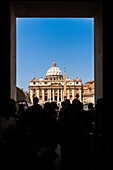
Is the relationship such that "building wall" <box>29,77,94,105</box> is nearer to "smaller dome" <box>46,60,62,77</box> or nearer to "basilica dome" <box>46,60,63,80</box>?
"basilica dome" <box>46,60,63,80</box>

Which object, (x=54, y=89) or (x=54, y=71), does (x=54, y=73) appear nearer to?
(x=54, y=71)

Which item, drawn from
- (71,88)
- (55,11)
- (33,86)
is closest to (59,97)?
(71,88)

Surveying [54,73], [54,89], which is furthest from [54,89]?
[54,73]

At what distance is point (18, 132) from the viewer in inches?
102

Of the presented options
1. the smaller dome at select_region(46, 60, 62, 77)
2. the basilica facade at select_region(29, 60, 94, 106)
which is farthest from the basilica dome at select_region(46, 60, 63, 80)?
the basilica facade at select_region(29, 60, 94, 106)

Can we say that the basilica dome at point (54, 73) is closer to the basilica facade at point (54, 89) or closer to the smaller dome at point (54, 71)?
the smaller dome at point (54, 71)

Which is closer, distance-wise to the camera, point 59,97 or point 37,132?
point 37,132

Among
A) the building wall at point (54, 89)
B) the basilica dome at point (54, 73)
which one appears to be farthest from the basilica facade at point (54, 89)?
the basilica dome at point (54, 73)

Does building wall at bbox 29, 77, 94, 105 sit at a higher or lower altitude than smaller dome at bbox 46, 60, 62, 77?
lower

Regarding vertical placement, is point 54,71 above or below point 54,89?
above

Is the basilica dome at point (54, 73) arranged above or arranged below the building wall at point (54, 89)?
above

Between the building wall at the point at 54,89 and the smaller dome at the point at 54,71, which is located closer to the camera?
the building wall at the point at 54,89

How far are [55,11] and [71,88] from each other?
296 feet

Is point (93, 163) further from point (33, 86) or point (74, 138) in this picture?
point (33, 86)
